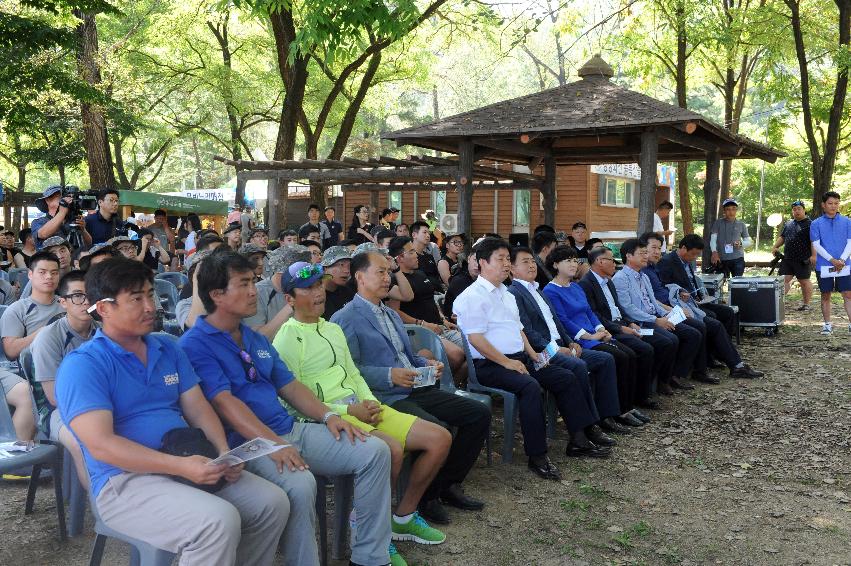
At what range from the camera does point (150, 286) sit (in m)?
3.01

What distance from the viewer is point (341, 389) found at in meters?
3.84

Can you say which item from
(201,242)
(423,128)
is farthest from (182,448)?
(423,128)

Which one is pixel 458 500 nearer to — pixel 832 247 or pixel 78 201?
pixel 78 201

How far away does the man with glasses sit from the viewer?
369cm

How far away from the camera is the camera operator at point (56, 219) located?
6.84 meters

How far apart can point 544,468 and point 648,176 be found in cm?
636

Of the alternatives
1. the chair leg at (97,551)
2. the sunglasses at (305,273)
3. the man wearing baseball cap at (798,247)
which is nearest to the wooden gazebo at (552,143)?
the man wearing baseball cap at (798,247)

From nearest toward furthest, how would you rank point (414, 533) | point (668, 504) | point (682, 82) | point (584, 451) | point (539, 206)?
point (414, 533) < point (668, 504) < point (584, 451) < point (682, 82) < point (539, 206)

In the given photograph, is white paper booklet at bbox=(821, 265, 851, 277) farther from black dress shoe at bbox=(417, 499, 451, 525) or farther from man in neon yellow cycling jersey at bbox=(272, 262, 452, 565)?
man in neon yellow cycling jersey at bbox=(272, 262, 452, 565)

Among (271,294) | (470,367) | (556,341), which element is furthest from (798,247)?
(271,294)

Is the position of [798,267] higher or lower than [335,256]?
lower

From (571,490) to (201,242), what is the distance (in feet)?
13.0

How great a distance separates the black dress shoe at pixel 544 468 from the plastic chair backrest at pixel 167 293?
3.72 metres

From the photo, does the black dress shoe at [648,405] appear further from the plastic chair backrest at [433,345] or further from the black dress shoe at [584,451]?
the plastic chair backrest at [433,345]
